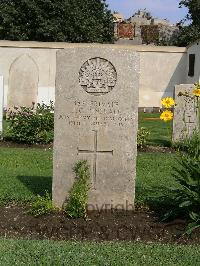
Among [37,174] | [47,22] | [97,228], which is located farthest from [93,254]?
[47,22]

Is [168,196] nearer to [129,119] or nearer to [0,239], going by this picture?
[129,119]

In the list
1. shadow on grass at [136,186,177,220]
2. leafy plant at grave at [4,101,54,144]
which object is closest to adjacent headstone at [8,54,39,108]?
leafy plant at grave at [4,101,54,144]

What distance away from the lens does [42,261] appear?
16.3ft

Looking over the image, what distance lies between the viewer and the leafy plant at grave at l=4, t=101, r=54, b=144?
1300 cm

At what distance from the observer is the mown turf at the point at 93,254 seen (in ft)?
16.5

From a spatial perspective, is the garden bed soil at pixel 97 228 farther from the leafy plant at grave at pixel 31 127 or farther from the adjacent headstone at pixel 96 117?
the leafy plant at grave at pixel 31 127

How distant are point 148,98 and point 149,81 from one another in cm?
82

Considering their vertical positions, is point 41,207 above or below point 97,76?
below

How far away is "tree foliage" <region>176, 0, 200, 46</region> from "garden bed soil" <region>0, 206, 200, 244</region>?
32.8 meters

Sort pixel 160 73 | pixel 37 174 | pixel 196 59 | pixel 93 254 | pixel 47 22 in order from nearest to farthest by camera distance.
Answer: pixel 93 254 < pixel 37 174 < pixel 196 59 < pixel 160 73 < pixel 47 22

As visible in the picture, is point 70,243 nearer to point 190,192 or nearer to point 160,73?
point 190,192

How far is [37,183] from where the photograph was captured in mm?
8406

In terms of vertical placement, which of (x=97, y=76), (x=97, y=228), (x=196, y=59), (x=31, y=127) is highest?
(x=196, y=59)

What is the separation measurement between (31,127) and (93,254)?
26.6 ft
